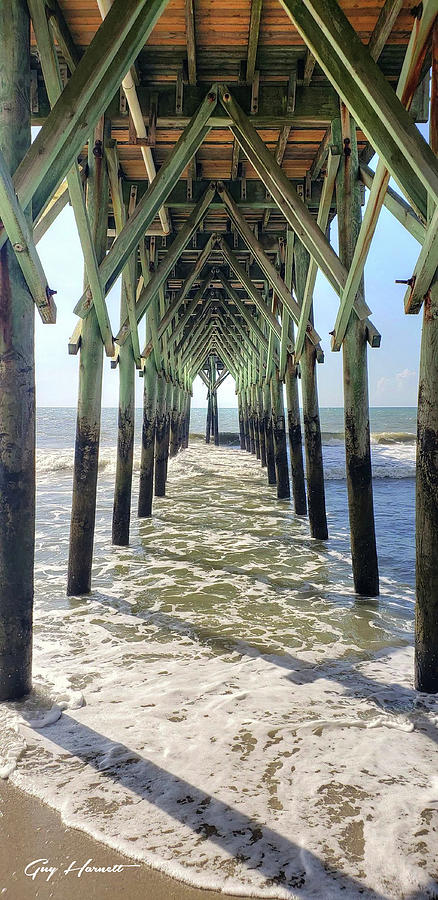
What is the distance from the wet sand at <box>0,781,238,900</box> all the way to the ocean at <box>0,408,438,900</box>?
44 millimetres

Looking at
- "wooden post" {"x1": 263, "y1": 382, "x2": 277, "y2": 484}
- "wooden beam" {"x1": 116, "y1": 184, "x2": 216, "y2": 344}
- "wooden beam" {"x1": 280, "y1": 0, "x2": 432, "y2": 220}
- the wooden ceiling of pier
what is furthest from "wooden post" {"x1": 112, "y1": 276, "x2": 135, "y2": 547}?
"wooden post" {"x1": 263, "y1": 382, "x2": 277, "y2": 484}

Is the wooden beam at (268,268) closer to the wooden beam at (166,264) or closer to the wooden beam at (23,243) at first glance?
the wooden beam at (166,264)

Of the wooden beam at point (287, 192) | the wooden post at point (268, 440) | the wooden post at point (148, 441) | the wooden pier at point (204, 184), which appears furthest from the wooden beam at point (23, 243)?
the wooden post at point (268, 440)

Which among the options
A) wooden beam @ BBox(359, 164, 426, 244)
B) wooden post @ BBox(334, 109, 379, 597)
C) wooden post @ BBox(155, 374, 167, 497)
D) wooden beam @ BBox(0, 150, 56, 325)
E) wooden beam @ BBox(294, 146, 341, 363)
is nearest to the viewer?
wooden beam @ BBox(0, 150, 56, 325)

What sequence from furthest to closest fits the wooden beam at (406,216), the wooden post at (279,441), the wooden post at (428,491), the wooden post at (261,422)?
the wooden post at (261,422)
the wooden post at (279,441)
the wooden beam at (406,216)
the wooden post at (428,491)

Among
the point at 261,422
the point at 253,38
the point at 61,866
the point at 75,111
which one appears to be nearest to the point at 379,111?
the point at 75,111

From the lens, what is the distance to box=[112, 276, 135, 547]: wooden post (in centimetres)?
643

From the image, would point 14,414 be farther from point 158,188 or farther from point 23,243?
point 158,188

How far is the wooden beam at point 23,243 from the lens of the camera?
2480 millimetres

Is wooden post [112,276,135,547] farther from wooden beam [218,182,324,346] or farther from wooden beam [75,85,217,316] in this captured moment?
wooden beam [218,182,324,346]

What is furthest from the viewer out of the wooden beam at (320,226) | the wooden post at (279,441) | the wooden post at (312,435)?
the wooden post at (279,441)

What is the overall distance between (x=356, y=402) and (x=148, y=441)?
193 inches

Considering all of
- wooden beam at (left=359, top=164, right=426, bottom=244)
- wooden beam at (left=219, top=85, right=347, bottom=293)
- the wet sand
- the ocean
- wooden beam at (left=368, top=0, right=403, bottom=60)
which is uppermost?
wooden beam at (left=368, top=0, right=403, bottom=60)

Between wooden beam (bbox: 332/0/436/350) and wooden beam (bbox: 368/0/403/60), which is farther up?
wooden beam (bbox: 368/0/403/60)
